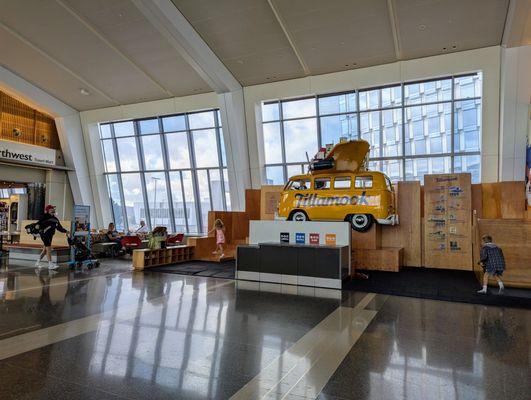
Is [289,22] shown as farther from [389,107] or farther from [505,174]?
[505,174]

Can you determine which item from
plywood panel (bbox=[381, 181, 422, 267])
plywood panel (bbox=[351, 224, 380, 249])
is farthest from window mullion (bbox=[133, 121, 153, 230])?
plywood panel (bbox=[381, 181, 422, 267])

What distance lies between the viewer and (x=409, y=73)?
13.1 metres

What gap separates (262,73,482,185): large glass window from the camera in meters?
12.8

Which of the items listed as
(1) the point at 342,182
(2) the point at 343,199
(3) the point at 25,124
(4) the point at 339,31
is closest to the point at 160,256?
(2) the point at 343,199

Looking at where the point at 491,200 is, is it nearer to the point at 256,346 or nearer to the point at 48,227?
the point at 256,346

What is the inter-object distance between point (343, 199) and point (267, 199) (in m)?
4.30

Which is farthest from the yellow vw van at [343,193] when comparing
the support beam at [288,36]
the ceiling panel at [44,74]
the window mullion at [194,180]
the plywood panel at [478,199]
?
the ceiling panel at [44,74]

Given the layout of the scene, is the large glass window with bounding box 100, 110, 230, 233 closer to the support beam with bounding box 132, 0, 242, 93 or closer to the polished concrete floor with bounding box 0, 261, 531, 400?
the support beam with bounding box 132, 0, 242, 93

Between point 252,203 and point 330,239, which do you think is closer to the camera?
point 330,239

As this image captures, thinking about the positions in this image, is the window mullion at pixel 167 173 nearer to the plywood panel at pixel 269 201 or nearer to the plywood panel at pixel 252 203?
the plywood panel at pixel 252 203

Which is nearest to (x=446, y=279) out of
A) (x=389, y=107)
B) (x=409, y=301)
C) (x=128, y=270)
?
(x=409, y=301)

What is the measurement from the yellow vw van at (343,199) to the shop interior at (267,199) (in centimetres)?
6

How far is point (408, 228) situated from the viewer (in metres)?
11.1

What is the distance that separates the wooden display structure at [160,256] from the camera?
1027 centimetres
